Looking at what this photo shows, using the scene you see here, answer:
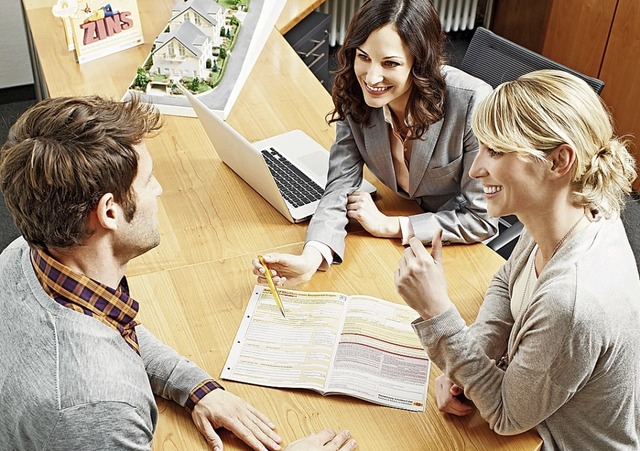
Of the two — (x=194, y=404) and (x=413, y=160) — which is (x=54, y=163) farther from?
(x=413, y=160)

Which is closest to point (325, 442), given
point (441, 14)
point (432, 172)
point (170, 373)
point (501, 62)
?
point (170, 373)

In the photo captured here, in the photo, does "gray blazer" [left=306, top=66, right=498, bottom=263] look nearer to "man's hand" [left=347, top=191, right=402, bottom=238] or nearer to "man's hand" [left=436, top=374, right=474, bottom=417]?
"man's hand" [left=347, top=191, right=402, bottom=238]

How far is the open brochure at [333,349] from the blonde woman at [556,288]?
120 millimetres

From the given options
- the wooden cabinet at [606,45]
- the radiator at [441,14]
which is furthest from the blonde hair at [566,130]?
the radiator at [441,14]

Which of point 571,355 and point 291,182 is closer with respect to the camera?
point 571,355

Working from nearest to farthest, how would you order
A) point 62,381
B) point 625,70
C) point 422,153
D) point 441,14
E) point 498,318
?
point 62,381
point 498,318
point 422,153
point 625,70
point 441,14

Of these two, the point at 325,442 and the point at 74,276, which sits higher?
the point at 74,276

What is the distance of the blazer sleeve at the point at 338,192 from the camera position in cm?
183

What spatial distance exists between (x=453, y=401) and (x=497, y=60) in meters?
1.25

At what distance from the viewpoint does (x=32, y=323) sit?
118cm

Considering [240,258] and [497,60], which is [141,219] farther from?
[497,60]

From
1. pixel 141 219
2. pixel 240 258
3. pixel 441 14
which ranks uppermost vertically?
pixel 141 219

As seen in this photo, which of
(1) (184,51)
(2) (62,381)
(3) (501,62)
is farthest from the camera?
(1) (184,51)

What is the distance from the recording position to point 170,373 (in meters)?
1.47
